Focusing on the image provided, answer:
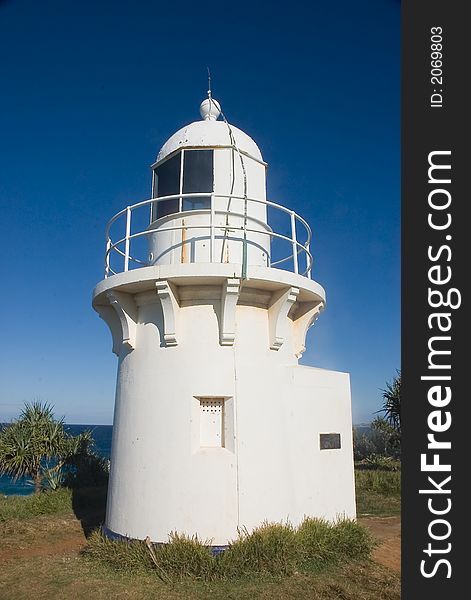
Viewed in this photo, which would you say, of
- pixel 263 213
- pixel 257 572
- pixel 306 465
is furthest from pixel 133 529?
pixel 263 213

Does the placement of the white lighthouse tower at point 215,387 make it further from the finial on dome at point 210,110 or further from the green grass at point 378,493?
the green grass at point 378,493

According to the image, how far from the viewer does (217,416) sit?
820 centimetres

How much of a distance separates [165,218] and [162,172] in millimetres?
1341

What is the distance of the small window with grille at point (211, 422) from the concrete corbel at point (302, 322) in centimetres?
223

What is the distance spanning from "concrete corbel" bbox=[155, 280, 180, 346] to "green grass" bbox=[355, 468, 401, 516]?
743 centimetres

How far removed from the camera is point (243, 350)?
8.34 m

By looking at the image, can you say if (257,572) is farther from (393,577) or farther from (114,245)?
(114,245)

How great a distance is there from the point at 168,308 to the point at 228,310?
3.46 ft

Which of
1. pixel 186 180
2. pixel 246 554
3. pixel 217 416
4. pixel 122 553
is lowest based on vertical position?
pixel 122 553

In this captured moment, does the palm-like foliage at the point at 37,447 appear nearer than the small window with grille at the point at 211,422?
No

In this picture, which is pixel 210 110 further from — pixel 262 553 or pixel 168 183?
pixel 262 553

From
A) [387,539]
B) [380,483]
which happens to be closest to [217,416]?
[387,539]

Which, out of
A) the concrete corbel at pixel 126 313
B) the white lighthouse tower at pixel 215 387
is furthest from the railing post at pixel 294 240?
the concrete corbel at pixel 126 313

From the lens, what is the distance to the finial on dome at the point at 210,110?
10.9 metres
